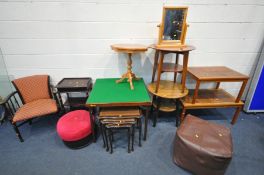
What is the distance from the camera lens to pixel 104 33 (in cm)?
204

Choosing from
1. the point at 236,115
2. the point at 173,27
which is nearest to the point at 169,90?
the point at 173,27

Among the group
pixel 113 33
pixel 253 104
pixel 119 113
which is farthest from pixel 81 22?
pixel 253 104

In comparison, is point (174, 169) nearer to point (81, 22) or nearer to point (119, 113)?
point (119, 113)

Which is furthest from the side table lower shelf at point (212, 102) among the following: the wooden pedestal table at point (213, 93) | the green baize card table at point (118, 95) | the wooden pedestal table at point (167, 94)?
the green baize card table at point (118, 95)

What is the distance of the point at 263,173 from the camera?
1.57 meters

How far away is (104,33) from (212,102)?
172 cm

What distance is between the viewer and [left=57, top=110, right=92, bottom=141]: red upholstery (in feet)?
5.57

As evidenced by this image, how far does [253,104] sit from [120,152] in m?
2.16

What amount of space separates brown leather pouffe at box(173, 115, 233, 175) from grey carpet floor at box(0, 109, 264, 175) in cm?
18

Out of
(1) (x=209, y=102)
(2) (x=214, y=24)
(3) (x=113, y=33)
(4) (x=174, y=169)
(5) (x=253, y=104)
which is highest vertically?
(2) (x=214, y=24)

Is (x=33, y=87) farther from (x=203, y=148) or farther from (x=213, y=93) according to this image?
(x=213, y=93)

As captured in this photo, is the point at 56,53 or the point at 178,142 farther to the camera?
the point at 56,53

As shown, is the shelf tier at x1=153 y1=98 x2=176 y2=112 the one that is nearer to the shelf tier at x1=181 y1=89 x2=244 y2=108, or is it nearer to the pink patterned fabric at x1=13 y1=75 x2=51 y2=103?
the shelf tier at x1=181 y1=89 x2=244 y2=108

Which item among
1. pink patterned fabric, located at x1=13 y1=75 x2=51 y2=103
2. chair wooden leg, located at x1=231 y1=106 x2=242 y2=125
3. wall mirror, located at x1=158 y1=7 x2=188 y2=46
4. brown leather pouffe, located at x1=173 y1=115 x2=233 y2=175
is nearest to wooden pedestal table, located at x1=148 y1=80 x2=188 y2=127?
brown leather pouffe, located at x1=173 y1=115 x2=233 y2=175
